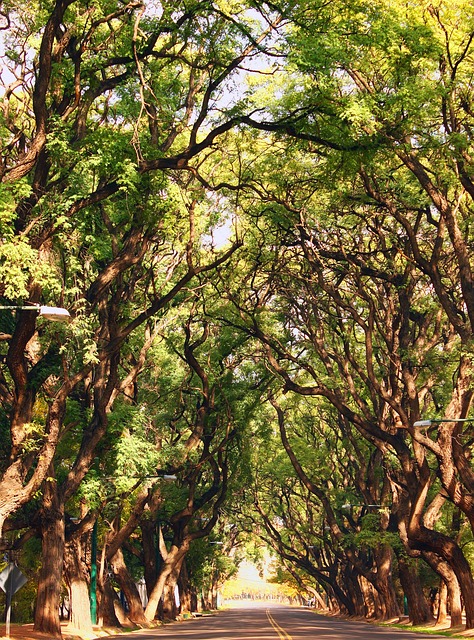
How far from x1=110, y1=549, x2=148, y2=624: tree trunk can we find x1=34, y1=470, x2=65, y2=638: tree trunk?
14.2 metres

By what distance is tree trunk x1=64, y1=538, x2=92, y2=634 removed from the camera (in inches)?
1117

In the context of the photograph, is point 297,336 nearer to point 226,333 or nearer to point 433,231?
point 226,333

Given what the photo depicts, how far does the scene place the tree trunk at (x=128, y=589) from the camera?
38125 mm

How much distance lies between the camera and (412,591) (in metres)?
36.5

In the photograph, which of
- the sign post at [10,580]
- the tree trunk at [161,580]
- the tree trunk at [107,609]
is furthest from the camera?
the tree trunk at [161,580]

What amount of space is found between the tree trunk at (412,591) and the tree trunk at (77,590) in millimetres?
13610

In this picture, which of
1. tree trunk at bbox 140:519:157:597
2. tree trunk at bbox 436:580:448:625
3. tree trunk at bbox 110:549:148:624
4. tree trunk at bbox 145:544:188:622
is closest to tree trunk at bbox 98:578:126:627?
tree trunk at bbox 110:549:148:624

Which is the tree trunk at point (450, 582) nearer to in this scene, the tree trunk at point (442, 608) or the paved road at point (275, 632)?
the paved road at point (275, 632)

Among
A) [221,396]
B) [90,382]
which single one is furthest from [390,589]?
[90,382]

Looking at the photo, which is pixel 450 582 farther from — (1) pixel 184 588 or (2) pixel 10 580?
(1) pixel 184 588

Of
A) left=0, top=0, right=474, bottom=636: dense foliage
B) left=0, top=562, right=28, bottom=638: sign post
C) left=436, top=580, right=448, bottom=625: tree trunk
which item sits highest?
left=0, top=0, right=474, bottom=636: dense foliage

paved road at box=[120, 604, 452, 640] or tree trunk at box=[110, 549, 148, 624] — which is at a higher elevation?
tree trunk at box=[110, 549, 148, 624]

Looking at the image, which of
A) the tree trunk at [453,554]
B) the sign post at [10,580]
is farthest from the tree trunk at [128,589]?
the sign post at [10,580]

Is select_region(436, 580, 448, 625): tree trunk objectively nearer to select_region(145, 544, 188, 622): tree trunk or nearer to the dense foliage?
the dense foliage
